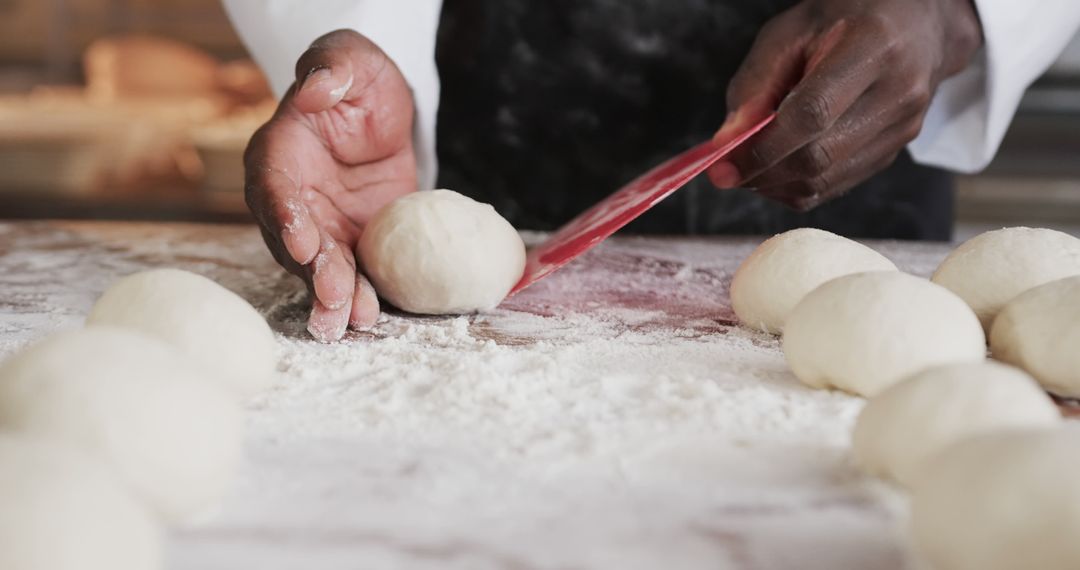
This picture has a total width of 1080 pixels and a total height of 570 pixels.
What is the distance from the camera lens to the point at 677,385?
103 cm

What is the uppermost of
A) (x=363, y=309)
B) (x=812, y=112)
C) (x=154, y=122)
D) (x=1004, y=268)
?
(x=812, y=112)

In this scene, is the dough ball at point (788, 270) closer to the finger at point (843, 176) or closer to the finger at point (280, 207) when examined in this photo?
the finger at point (843, 176)

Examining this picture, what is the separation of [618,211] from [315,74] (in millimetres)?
444

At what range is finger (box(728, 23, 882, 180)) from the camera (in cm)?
140

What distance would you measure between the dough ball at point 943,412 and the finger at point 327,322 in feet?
2.17

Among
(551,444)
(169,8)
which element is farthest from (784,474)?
(169,8)

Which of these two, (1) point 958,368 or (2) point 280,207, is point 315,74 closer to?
(2) point 280,207

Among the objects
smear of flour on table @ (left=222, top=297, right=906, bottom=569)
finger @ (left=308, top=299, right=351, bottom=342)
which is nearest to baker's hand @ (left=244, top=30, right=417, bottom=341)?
finger @ (left=308, top=299, right=351, bottom=342)

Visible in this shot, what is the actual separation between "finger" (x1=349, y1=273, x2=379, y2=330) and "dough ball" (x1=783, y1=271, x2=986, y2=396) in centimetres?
54

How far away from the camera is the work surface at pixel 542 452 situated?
2.41 ft

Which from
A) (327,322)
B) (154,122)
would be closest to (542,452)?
(327,322)

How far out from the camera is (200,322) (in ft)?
3.31

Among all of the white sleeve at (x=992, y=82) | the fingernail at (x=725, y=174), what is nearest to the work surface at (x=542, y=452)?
the fingernail at (x=725, y=174)

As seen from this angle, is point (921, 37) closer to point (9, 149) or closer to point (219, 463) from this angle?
point (219, 463)
